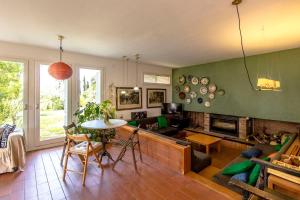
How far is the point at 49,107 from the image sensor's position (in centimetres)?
417

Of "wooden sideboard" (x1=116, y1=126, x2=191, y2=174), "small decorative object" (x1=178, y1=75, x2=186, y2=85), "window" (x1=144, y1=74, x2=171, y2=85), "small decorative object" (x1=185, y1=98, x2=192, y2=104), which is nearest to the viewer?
"wooden sideboard" (x1=116, y1=126, x2=191, y2=174)

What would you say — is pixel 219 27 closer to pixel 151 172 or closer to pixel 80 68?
pixel 151 172

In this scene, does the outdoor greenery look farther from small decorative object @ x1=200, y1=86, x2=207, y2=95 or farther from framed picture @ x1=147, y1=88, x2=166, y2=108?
small decorative object @ x1=200, y1=86, x2=207, y2=95

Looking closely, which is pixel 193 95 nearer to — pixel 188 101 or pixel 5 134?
pixel 188 101

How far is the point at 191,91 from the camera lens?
643 centimetres

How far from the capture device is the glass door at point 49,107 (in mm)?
3969

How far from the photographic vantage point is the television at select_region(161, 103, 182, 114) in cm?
655

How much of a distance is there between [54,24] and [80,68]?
197 centimetres

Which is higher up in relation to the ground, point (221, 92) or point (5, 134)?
point (221, 92)

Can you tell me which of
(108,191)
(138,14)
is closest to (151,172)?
(108,191)

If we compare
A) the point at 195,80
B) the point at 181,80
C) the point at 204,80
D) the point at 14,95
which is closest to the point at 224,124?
the point at 204,80

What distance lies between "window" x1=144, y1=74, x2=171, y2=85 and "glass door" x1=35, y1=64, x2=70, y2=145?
2918 millimetres

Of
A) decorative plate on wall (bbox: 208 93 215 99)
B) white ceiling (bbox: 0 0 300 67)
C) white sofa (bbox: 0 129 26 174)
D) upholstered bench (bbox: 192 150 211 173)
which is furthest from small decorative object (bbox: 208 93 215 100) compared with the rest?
white sofa (bbox: 0 129 26 174)

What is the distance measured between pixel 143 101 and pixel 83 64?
250 cm
